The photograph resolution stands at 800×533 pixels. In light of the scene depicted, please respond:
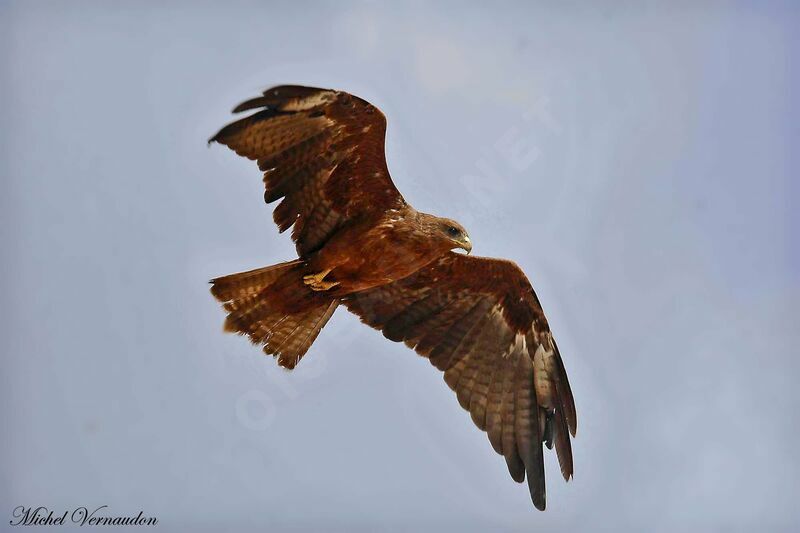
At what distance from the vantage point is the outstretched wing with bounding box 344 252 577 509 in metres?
10.7

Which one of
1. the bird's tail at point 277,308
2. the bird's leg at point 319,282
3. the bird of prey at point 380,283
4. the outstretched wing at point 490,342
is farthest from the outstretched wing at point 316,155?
the outstretched wing at point 490,342

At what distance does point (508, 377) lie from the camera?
11000 millimetres

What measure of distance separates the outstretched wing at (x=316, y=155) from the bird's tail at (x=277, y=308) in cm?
39

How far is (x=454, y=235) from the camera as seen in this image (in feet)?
32.3

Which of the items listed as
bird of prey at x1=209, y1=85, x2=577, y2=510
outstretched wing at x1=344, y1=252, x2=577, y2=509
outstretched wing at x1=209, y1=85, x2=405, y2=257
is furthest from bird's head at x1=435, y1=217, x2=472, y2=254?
outstretched wing at x1=344, y1=252, x2=577, y2=509

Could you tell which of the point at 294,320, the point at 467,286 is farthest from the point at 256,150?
the point at 467,286

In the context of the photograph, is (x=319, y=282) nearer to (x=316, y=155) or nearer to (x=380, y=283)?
(x=380, y=283)

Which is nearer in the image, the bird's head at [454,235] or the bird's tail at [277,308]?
the bird's head at [454,235]

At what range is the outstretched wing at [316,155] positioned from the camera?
9.42 metres

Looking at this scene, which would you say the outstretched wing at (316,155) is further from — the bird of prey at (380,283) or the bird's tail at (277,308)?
the bird's tail at (277,308)

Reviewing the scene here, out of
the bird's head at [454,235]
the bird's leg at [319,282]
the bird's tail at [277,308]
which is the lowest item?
the bird's tail at [277,308]

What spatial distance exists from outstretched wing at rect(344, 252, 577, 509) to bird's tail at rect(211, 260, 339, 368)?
537mm

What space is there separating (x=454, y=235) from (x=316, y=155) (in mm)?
1509

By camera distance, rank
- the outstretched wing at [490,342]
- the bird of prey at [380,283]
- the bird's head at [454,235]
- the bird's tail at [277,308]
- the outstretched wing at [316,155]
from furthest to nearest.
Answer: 1. the outstretched wing at [490,342]
2. the bird's tail at [277,308]
3. the bird's head at [454,235]
4. the bird of prey at [380,283]
5. the outstretched wing at [316,155]
